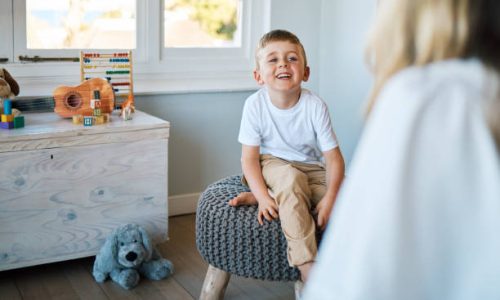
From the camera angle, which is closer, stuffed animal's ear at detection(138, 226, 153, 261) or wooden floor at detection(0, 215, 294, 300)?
wooden floor at detection(0, 215, 294, 300)

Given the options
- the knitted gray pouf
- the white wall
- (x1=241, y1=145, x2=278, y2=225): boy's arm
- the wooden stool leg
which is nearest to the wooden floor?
the wooden stool leg

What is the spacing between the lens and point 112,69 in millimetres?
2654

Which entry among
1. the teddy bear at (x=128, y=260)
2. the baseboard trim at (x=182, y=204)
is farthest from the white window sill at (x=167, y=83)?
the teddy bear at (x=128, y=260)

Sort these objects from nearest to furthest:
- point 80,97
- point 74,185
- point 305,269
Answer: point 305,269 < point 74,185 < point 80,97

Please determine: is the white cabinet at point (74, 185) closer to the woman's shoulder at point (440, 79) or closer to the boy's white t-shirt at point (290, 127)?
the boy's white t-shirt at point (290, 127)

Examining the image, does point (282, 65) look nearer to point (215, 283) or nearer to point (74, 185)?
point (215, 283)

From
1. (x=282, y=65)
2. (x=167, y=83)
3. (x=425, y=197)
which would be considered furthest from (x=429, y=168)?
(x=167, y=83)

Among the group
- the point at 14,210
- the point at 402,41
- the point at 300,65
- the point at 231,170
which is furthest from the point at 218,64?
the point at 402,41

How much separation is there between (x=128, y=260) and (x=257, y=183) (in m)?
0.58

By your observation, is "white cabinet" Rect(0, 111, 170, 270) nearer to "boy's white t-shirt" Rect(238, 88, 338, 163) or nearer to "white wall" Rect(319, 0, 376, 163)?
"boy's white t-shirt" Rect(238, 88, 338, 163)

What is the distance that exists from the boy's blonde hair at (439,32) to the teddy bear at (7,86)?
1.96 metres

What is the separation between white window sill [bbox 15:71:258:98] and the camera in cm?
263

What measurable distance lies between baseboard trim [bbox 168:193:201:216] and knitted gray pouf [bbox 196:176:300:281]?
95 centimetres

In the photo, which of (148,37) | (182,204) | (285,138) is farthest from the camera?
(182,204)
